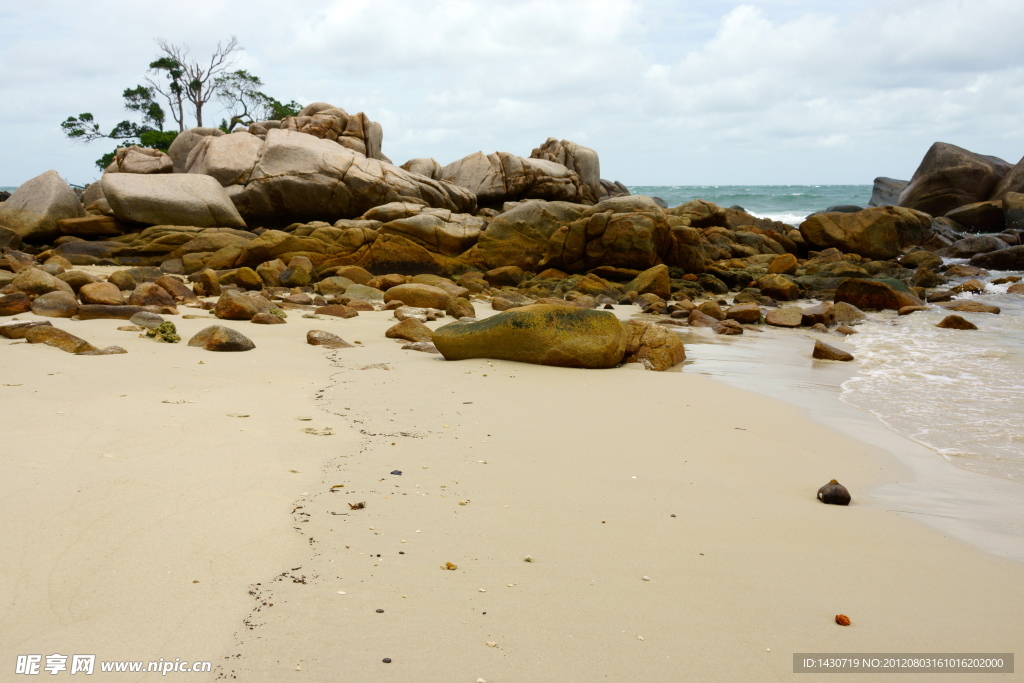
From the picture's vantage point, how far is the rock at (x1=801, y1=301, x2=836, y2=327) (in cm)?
1065

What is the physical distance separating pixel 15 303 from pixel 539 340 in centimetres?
513

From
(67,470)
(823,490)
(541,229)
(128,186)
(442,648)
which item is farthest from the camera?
(128,186)

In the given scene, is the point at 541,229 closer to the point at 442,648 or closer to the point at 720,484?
the point at 720,484

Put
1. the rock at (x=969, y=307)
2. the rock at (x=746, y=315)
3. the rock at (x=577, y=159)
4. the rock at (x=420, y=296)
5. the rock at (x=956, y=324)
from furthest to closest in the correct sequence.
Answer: the rock at (x=577, y=159)
the rock at (x=969, y=307)
the rock at (x=746, y=315)
the rock at (x=420, y=296)
the rock at (x=956, y=324)

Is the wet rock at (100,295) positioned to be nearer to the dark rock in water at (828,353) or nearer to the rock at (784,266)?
the dark rock in water at (828,353)

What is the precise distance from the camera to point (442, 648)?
1.84m

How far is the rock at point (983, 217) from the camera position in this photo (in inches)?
1024

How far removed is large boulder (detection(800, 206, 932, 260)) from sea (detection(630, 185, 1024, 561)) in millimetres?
8713

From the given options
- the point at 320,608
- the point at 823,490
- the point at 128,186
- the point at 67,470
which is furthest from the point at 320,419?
the point at 128,186

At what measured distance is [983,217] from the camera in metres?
26.0

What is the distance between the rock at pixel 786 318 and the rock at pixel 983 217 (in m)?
20.0

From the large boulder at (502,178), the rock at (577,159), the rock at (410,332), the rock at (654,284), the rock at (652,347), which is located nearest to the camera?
the rock at (652,347)

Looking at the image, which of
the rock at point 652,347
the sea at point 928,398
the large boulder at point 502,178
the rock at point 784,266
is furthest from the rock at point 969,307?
the large boulder at point 502,178

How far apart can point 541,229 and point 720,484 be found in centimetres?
1214
